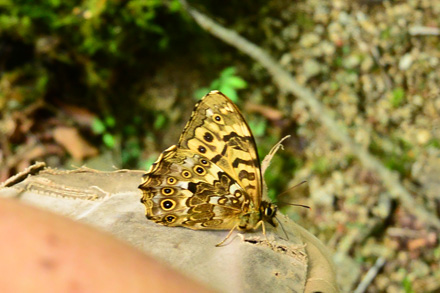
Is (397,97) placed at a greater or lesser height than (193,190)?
greater

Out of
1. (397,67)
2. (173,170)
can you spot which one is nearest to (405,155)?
(397,67)

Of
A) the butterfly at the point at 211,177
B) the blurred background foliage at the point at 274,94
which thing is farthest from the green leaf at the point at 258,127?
the butterfly at the point at 211,177

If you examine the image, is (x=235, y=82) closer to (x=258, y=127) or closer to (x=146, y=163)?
(x=258, y=127)

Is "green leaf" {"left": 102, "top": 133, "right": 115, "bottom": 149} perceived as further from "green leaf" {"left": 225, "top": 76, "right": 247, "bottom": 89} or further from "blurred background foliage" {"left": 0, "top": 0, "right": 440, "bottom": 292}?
"green leaf" {"left": 225, "top": 76, "right": 247, "bottom": 89}

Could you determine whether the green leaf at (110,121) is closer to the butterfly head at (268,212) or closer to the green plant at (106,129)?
the green plant at (106,129)

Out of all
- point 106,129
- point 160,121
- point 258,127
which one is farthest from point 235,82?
point 106,129

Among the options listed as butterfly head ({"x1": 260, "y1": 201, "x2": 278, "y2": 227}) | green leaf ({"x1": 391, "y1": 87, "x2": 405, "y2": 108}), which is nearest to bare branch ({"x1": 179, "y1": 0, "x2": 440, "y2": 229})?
green leaf ({"x1": 391, "y1": 87, "x2": 405, "y2": 108})
